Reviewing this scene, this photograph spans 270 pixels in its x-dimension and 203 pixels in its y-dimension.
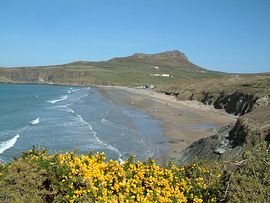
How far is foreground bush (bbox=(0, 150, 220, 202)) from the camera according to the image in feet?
19.5

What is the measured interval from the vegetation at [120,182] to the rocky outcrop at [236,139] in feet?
25.6

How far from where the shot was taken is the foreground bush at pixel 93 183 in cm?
593

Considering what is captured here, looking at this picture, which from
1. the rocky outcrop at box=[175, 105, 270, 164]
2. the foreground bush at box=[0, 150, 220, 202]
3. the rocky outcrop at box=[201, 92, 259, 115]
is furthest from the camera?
the rocky outcrop at box=[201, 92, 259, 115]

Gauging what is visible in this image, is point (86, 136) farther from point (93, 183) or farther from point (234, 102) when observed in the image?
point (234, 102)

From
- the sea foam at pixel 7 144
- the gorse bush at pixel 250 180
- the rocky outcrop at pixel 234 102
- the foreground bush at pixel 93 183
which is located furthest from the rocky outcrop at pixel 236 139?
the rocky outcrop at pixel 234 102

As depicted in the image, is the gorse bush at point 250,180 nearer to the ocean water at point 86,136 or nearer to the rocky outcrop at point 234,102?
the ocean water at point 86,136

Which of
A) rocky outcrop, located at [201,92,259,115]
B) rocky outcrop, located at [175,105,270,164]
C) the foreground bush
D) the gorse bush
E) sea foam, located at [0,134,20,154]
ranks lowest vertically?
sea foam, located at [0,134,20,154]

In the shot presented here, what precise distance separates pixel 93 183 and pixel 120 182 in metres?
0.48

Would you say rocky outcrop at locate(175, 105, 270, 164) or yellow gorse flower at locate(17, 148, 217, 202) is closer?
yellow gorse flower at locate(17, 148, 217, 202)

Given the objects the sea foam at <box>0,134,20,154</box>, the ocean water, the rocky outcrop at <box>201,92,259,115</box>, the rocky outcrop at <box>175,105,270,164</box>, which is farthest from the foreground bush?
the rocky outcrop at <box>201,92,259,115</box>

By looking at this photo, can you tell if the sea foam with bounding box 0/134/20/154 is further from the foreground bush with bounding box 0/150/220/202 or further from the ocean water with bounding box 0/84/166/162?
the foreground bush with bounding box 0/150/220/202

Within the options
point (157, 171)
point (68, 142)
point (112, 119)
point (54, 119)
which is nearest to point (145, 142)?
point (68, 142)

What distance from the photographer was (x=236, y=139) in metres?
16.2

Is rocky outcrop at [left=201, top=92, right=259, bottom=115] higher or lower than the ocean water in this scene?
higher
